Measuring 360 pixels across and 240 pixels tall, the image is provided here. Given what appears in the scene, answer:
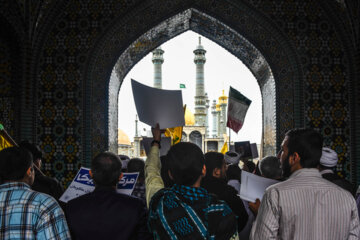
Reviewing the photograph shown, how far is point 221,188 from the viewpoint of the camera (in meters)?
2.31

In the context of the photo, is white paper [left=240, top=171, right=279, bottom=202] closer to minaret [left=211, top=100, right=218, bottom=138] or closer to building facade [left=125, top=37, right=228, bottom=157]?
building facade [left=125, top=37, right=228, bottom=157]

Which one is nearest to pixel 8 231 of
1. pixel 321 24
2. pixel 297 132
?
pixel 297 132

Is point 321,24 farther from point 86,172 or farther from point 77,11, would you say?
point 86,172

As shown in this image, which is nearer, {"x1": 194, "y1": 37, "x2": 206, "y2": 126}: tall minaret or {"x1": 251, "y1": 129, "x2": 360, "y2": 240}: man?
{"x1": 251, "y1": 129, "x2": 360, "y2": 240}: man

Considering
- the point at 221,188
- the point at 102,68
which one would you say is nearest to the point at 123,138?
the point at 102,68

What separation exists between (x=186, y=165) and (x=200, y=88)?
2960cm

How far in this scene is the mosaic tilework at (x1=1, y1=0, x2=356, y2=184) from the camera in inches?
263

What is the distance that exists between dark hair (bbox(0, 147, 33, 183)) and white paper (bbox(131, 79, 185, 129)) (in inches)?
56.2

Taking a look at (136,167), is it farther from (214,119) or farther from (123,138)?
(214,119)

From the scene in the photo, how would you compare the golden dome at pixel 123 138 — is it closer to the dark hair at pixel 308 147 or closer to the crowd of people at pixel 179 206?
the crowd of people at pixel 179 206

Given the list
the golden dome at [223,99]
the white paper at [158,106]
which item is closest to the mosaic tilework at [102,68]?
the white paper at [158,106]

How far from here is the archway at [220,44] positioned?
6883 mm

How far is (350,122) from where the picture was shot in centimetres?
668

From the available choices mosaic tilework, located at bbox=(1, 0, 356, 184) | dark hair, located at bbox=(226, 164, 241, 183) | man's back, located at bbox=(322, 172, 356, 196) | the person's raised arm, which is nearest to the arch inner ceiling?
mosaic tilework, located at bbox=(1, 0, 356, 184)
